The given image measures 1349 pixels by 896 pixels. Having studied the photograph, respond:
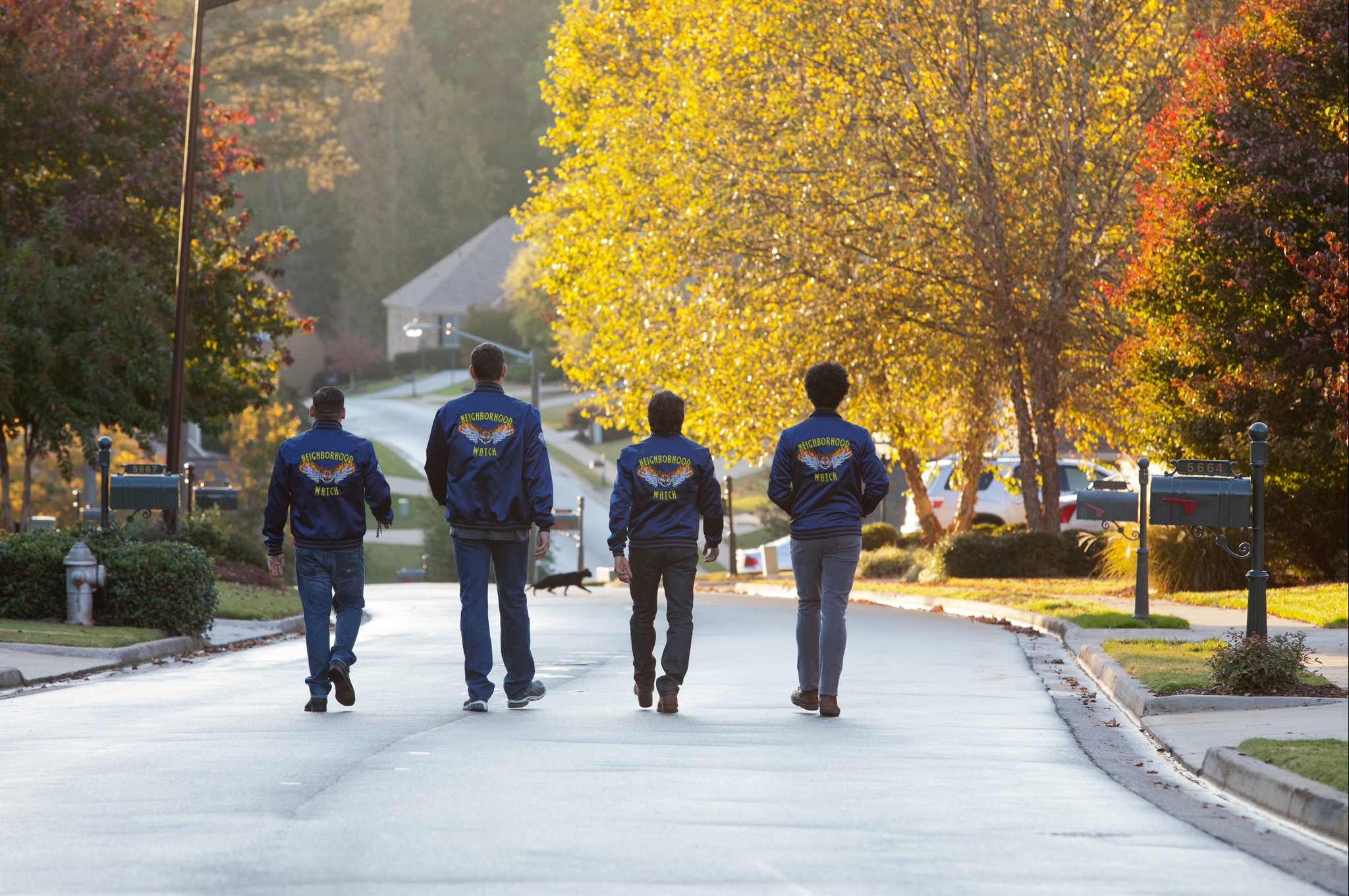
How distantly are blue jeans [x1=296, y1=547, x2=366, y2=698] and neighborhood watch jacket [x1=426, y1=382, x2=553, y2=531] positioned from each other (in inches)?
29.3

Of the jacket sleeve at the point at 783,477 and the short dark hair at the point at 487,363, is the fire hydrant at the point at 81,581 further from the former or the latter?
the jacket sleeve at the point at 783,477

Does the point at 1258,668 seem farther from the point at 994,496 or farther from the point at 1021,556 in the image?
the point at 994,496

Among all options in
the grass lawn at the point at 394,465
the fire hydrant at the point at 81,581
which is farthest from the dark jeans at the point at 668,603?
the grass lawn at the point at 394,465

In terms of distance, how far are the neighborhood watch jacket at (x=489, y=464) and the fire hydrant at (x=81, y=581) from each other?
24.4 ft

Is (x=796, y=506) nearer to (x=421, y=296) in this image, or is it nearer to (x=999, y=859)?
(x=999, y=859)

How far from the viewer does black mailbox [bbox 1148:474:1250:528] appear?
1246 centimetres

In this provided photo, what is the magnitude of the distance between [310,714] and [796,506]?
3.09m

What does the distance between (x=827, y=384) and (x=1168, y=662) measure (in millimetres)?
3702

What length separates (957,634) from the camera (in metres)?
17.9

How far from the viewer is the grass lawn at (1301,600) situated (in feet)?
57.4

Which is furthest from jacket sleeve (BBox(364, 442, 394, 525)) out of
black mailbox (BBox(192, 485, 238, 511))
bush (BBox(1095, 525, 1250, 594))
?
black mailbox (BBox(192, 485, 238, 511))

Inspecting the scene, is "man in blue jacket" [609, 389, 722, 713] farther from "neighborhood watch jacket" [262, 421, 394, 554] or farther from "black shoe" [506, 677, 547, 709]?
"neighborhood watch jacket" [262, 421, 394, 554]

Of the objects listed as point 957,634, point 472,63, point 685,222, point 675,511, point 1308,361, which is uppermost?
point 472,63

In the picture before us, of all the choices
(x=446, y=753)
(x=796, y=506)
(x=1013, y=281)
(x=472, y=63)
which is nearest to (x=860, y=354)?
(x=1013, y=281)
